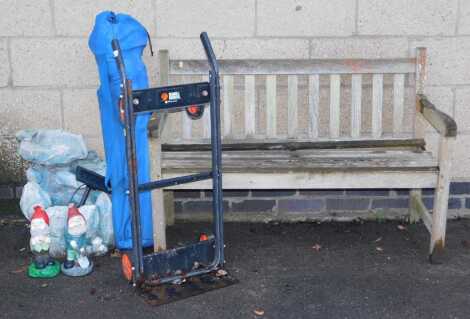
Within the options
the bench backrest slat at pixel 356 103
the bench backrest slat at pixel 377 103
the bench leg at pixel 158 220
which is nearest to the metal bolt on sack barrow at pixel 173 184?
the bench leg at pixel 158 220

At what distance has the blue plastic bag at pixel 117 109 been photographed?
13.5 feet

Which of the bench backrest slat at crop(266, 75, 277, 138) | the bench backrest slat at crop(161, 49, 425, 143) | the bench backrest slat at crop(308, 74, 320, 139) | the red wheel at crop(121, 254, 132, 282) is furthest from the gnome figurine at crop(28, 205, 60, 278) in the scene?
the bench backrest slat at crop(308, 74, 320, 139)

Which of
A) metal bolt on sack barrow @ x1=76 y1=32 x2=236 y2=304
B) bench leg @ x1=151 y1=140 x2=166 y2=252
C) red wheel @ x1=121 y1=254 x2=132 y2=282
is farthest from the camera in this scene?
bench leg @ x1=151 y1=140 x2=166 y2=252

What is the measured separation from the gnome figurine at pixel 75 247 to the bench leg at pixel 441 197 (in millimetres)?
2050

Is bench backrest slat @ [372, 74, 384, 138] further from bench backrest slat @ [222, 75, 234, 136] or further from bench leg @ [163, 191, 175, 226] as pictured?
bench leg @ [163, 191, 175, 226]

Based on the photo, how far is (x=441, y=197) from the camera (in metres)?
4.14

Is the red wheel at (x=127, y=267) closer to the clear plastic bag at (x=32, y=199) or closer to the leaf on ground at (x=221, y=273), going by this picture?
the leaf on ground at (x=221, y=273)

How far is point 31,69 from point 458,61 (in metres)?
2.90

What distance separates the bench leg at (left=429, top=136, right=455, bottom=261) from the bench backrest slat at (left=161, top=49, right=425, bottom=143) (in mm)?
652

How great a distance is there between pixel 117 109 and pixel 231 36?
1.05m

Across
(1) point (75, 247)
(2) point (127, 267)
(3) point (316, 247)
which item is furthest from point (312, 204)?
(1) point (75, 247)

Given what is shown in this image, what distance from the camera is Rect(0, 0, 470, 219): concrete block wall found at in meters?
4.75

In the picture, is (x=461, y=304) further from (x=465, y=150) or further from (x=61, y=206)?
(x=61, y=206)

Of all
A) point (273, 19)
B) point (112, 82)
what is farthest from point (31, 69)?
point (273, 19)
